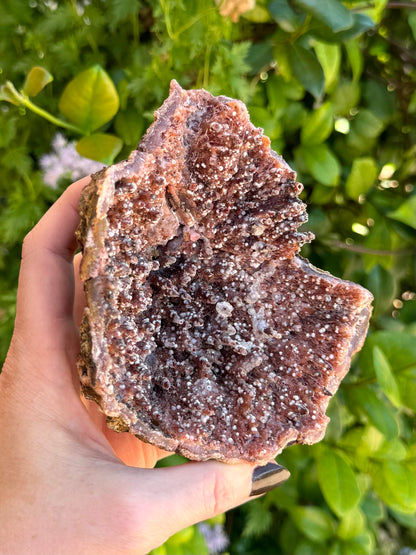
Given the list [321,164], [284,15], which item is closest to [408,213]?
[321,164]

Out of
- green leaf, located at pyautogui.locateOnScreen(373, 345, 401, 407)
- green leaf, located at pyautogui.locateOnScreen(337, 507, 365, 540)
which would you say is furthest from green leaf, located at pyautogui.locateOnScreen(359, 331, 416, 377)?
green leaf, located at pyautogui.locateOnScreen(337, 507, 365, 540)

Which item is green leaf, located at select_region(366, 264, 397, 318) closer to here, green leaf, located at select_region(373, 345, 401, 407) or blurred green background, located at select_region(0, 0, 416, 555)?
blurred green background, located at select_region(0, 0, 416, 555)

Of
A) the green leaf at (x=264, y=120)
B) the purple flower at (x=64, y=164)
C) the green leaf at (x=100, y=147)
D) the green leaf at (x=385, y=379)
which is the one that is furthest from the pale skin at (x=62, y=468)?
the green leaf at (x=264, y=120)

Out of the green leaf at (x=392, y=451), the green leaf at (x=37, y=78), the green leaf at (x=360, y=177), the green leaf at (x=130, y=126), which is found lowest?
the green leaf at (x=392, y=451)

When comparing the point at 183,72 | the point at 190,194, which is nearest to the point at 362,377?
the point at 190,194

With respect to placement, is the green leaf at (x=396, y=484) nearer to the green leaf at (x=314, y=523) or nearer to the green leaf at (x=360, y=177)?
the green leaf at (x=314, y=523)

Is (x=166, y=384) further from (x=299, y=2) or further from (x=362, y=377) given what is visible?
(x=299, y=2)
